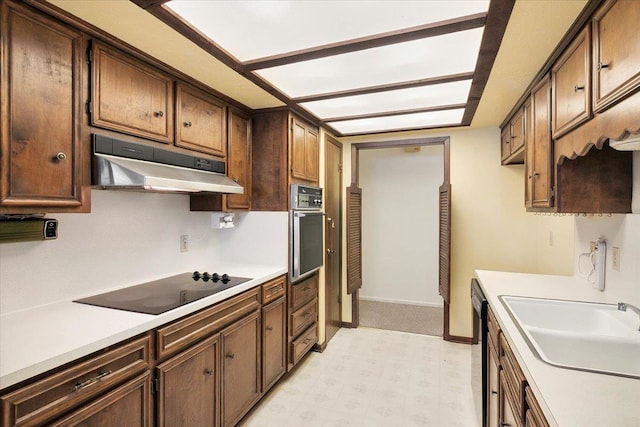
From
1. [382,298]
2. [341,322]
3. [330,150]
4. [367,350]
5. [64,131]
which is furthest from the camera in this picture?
[382,298]

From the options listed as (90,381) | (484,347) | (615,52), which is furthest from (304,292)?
(615,52)

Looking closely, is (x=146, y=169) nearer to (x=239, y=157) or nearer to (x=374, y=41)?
(x=239, y=157)

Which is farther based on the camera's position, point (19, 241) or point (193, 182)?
point (193, 182)

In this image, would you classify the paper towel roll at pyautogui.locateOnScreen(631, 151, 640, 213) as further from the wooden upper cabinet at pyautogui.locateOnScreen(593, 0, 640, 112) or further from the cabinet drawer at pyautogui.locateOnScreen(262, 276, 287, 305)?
the cabinet drawer at pyautogui.locateOnScreen(262, 276, 287, 305)

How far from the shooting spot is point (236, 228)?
2.78m

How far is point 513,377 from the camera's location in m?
1.26

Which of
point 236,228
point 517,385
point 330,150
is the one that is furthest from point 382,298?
point 517,385

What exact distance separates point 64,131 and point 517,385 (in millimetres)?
2055

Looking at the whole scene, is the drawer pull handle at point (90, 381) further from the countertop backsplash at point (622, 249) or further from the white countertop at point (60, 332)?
the countertop backsplash at point (622, 249)

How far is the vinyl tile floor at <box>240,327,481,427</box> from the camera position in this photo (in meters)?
2.17

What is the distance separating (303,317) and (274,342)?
48 centimetres

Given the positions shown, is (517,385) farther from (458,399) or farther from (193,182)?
(193,182)

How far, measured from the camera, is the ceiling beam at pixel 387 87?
1972 millimetres

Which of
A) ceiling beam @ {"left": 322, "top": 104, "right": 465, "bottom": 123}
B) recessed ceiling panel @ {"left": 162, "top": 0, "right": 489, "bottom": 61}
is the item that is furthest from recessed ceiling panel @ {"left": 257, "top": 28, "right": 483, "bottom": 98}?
ceiling beam @ {"left": 322, "top": 104, "right": 465, "bottom": 123}
